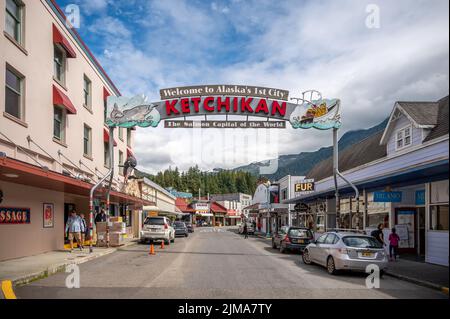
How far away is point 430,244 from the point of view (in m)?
16.5

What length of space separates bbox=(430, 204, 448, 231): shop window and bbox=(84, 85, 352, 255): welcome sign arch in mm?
5417

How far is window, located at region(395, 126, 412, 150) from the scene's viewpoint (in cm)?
2081

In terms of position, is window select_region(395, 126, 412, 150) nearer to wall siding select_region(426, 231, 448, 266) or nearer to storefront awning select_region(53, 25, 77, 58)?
wall siding select_region(426, 231, 448, 266)

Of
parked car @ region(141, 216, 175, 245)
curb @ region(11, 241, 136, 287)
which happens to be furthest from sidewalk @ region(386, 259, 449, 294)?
parked car @ region(141, 216, 175, 245)

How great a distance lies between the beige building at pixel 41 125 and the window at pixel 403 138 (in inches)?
608

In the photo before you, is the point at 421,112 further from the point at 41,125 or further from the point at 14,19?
the point at 14,19

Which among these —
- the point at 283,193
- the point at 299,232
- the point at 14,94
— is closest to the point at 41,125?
the point at 14,94

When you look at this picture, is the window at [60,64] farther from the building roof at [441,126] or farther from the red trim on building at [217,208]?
the red trim on building at [217,208]

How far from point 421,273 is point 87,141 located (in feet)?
64.2

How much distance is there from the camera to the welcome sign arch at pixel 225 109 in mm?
21188

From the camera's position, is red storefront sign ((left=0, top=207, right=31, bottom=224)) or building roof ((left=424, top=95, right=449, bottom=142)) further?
building roof ((left=424, top=95, right=449, bottom=142))

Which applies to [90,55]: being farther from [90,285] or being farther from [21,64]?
[90,285]
